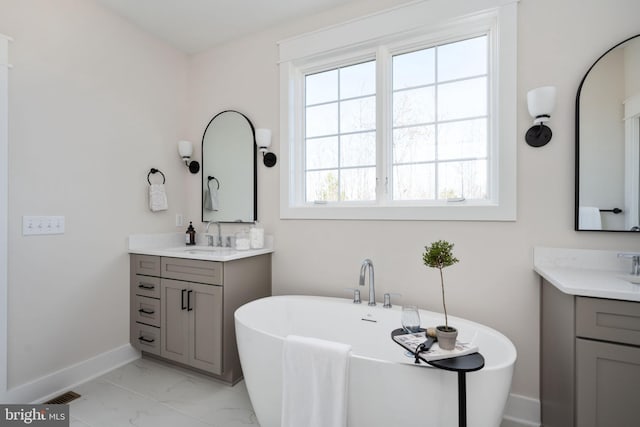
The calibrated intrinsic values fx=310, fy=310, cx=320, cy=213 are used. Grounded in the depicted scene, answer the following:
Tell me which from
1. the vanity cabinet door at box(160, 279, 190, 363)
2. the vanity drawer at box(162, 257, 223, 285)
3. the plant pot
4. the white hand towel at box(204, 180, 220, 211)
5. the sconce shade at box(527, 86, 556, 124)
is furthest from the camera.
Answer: the white hand towel at box(204, 180, 220, 211)

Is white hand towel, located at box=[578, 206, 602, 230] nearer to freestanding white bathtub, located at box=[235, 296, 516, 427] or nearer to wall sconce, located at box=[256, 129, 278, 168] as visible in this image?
freestanding white bathtub, located at box=[235, 296, 516, 427]

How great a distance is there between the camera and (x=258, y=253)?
239cm

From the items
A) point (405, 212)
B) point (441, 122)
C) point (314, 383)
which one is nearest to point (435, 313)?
point (405, 212)

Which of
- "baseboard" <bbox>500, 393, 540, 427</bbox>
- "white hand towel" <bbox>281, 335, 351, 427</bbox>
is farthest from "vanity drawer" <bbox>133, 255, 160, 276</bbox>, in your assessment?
"baseboard" <bbox>500, 393, 540, 427</bbox>

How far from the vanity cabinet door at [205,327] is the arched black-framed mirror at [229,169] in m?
0.74

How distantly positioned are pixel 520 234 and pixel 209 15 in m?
2.72

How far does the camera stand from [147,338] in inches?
97.0

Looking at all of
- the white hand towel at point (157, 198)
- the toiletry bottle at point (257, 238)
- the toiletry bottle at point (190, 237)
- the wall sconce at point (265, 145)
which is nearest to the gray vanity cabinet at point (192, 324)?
the toiletry bottle at point (257, 238)

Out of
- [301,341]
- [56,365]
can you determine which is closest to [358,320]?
[301,341]

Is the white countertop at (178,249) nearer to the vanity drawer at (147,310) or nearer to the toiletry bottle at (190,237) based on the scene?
the toiletry bottle at (190,237)

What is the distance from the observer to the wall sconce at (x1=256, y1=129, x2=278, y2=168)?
8.21 ft

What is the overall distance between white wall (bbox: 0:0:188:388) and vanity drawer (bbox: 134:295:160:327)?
0.13 metres

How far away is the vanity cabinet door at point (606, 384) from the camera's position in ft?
3.88

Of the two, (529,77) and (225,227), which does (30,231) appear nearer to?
(225,227)
